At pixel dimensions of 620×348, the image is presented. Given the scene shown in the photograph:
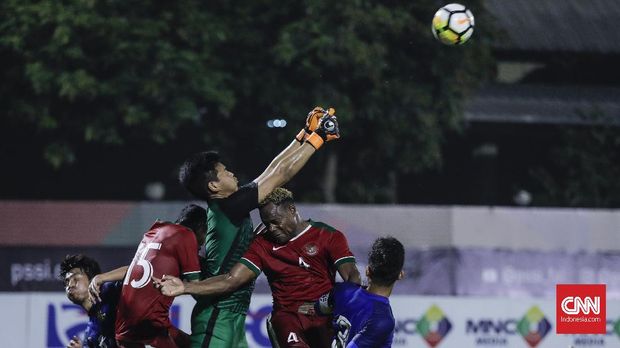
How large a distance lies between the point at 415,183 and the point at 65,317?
21.2 metres

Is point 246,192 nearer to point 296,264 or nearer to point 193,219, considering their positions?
point 193,219

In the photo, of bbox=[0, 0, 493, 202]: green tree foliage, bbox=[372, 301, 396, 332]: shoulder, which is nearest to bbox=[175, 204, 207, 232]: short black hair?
bbox=[372, 301, 396, 332]: shoulder

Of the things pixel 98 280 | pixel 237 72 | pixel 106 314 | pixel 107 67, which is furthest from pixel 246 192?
pixel 237 72

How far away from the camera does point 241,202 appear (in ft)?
27.5

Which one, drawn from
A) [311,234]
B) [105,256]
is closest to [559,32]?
[105,256]

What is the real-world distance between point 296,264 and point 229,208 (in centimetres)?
88

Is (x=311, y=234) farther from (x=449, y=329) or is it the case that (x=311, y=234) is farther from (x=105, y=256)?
(x=105, y=256)

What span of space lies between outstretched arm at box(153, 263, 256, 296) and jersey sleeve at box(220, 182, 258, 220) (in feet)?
1.32

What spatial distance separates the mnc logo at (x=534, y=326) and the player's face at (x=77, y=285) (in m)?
6.70

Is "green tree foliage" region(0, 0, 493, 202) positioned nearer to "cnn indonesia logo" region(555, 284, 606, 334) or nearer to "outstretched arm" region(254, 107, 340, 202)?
"cnn indonesia logo" region(555, 284, 606, 334)

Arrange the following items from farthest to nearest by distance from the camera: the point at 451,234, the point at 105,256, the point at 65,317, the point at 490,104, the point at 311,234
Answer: the point at 490,104, the point at 451,234, the point at 105,256, the point at 65,317, the point at 311,234

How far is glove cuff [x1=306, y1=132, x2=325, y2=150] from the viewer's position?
331 inches

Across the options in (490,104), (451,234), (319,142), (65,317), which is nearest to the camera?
(319,142)

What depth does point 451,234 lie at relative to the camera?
22.0 m
